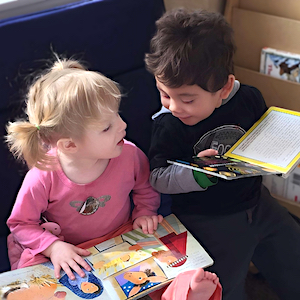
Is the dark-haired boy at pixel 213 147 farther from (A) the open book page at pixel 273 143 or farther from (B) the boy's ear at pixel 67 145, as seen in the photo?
(B) the boy's ear at pixel 67 145

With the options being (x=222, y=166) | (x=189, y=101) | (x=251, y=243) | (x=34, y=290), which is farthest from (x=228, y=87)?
(x=34, y=290)

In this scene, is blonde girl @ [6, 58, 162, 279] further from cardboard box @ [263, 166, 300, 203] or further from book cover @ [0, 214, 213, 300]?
cardboard box @ [263, 166, 300, 203]

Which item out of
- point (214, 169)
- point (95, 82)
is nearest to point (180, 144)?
point (214, 169)

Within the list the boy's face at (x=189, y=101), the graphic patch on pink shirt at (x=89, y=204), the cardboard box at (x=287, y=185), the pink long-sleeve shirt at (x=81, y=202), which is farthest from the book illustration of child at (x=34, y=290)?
the cardboard box at (x=287, y=185)

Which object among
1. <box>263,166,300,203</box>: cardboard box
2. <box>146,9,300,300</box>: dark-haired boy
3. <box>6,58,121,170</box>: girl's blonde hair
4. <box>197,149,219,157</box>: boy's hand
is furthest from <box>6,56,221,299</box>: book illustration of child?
<box>263,166,300,203</box>: cardboard box

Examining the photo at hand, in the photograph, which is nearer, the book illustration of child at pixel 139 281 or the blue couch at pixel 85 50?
the book illustration of child at pixel 139 281

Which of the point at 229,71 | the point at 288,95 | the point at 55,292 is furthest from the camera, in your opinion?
the point at 288,95

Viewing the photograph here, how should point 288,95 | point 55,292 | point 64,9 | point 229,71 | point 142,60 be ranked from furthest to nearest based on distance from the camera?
point 288,95
point 142,60
point 64,9
point 229,71
point 55,292

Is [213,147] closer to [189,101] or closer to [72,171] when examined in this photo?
[189,101]

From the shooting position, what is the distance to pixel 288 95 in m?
1.71

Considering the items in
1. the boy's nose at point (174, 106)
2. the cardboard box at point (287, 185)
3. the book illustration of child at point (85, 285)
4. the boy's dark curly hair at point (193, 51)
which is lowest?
the cardboard box at point (287, 185)

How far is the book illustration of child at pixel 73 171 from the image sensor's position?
1.10m

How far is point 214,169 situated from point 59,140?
16.4 inches

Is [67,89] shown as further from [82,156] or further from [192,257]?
[192,257]
